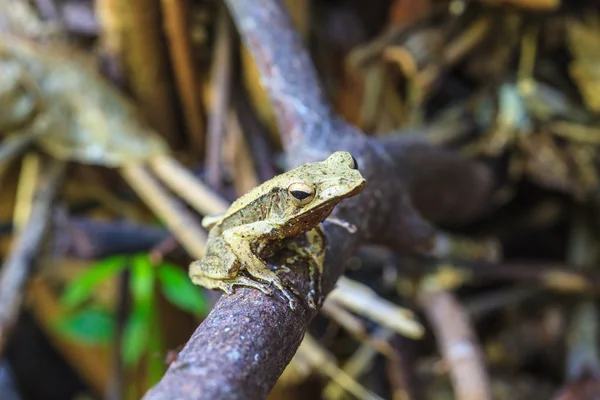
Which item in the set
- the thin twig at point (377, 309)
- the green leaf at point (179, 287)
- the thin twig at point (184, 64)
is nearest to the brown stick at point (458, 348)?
the thin twig at point (377, 309)

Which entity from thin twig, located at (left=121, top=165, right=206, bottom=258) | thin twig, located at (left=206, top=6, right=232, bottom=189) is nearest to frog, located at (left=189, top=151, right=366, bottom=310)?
thin twig, located at (left=121, top=165, right=206, bottom=258)

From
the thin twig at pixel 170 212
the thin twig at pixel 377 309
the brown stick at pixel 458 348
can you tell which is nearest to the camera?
the thin twig at pixel 377 309

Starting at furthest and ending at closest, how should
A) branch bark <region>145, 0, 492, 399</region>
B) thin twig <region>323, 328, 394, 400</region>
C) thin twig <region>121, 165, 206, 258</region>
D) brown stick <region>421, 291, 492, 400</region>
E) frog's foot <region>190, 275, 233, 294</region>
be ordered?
thin twig <region>323, 328, 394, 400</region> → thin twig <region>121, 165, 206, 258</region> → brown stick <region>421, 291, 492, 400</region> → frog's foot <region>190, 275, 233, 294</region> → branch bark <region>145, 0, 492, 399</region>

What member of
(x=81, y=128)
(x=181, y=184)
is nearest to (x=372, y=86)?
(x=181, y=184)

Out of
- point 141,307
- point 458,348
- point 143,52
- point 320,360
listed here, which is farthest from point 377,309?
point 143,52

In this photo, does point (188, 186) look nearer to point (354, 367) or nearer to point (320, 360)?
point (320, 360)

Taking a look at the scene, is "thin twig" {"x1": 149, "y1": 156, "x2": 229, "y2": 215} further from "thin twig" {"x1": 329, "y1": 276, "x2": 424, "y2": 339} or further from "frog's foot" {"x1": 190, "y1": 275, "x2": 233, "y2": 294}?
"frog's foot" {"x1": 190, "y1": 275, "x2": 233, "y2": 294}

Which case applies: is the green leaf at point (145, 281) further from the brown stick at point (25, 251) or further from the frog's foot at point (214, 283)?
the frog's foot at point (214, 283)
